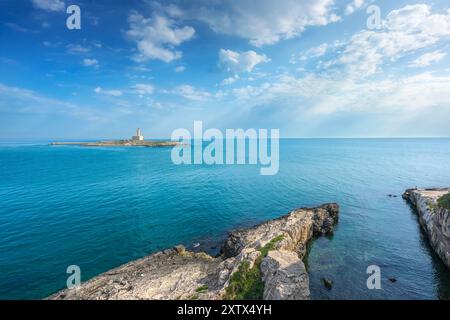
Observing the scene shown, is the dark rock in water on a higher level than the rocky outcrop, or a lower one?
lower

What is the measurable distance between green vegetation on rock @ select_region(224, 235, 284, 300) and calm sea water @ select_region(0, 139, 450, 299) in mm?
7179

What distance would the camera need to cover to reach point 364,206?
165ft

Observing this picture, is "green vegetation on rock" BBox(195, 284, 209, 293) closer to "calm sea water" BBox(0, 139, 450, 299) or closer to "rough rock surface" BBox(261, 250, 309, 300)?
"rough rock surface" BBox(261, 250, 309, 300)

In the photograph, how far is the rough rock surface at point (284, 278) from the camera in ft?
60.3

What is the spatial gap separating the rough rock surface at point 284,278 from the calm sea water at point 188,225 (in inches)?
185

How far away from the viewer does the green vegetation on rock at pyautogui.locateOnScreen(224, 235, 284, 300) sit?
19.2 meters

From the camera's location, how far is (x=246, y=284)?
20234mm

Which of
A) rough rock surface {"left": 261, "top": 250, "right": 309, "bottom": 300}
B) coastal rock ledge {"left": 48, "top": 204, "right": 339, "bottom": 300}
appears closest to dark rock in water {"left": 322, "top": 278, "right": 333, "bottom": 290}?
coastal rock ledge {"left": 48, "top": 204, "right": 339, "bottom": 300}

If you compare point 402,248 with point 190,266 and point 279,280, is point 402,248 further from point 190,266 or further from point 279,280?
point 190,266

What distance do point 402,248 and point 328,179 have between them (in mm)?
45127

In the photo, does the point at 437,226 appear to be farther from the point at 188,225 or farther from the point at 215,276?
the point at 188,225

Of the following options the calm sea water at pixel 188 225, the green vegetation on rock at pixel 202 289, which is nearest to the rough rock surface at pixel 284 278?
the calm sea water at pixel 188 225

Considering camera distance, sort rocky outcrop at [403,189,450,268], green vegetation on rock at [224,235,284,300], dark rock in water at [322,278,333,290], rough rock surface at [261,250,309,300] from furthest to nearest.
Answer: rocky outcrop at [403,189,450,268] → dark rock in water at [322,278,333,290] → green vegetation on rock at [224,235,284,300] → rough rock surface at [261,250,309,300]
